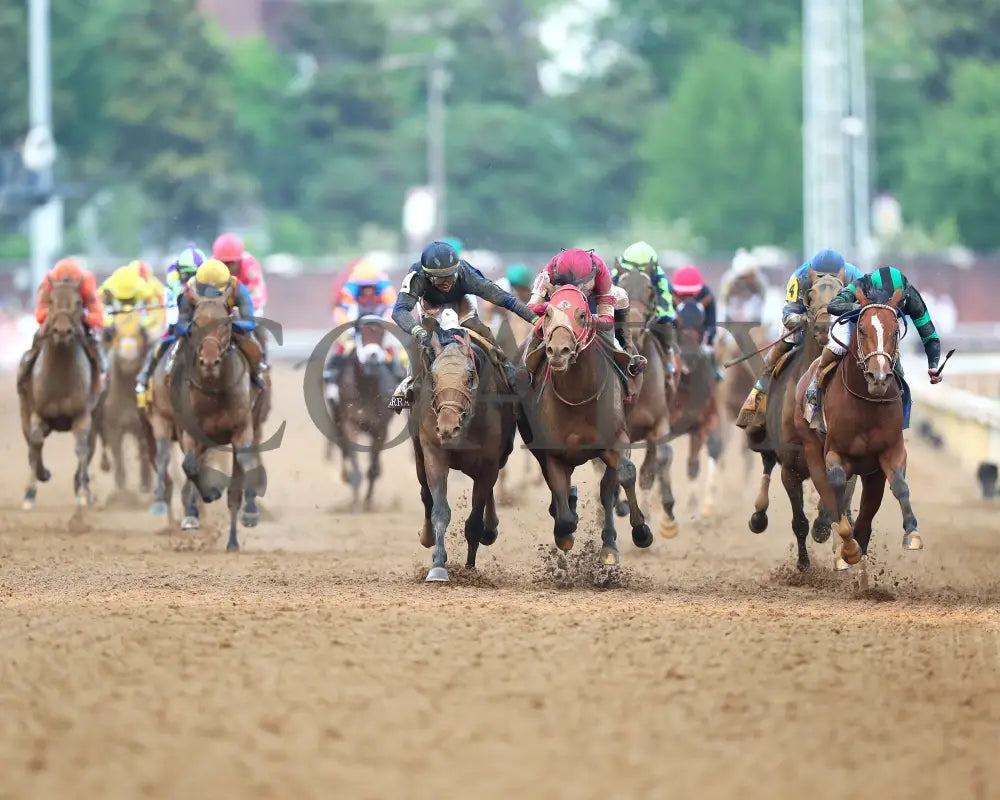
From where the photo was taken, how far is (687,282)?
17.6m

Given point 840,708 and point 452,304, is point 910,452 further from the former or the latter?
point 840,708

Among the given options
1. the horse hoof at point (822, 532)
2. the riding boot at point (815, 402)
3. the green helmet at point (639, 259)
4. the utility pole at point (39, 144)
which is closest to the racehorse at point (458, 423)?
the riding boot at point (815, 402)

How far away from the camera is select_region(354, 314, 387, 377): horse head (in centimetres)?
1928

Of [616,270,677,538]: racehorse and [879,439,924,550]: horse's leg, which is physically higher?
[616,270,677,538]: racehorse

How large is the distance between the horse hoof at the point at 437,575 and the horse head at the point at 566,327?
4.72 feet

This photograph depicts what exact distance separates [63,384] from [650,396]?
16.8ft

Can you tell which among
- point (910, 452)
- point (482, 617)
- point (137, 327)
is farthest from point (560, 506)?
point (910, 452)

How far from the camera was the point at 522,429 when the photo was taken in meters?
13.2

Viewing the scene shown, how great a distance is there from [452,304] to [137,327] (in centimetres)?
684

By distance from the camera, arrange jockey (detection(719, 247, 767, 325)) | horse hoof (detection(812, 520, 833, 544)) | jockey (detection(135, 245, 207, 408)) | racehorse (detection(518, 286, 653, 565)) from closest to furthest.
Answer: racehorse (detection(518, 286, 653, 565))
horse hoof (detection(812, 520, 833, 544))
jockey (detection(135, 245, 207, 408))
jockey (detection(719, 247, 767, 325))

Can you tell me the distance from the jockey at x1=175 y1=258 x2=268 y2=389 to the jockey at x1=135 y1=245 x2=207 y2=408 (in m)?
0.30

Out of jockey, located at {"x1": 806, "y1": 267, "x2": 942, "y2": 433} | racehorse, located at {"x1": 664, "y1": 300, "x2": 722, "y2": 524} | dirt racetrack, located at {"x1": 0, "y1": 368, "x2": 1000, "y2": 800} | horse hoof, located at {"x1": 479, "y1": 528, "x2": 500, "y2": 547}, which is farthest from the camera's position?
racehorse, located at {"x1": 664, "y1": 300, "x2": 722, "y2": 524}

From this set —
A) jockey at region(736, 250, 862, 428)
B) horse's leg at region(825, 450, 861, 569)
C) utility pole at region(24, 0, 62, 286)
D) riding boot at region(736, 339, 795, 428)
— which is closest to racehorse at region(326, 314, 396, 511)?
riding boot at region(736, 339, 795, 428)

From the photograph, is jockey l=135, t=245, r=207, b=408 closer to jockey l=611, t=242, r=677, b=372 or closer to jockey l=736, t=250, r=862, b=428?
jockey l=611, t=242, r=677, b=372
